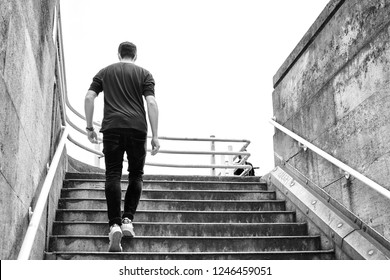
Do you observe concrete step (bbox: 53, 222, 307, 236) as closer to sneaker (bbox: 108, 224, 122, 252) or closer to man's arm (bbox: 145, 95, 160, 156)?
sneaker (bbox: 108, 224, 122, 252)

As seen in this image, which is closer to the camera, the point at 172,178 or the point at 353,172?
the point at 353,172

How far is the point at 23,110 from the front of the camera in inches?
139

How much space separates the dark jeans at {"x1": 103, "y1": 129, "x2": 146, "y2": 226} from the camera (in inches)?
163

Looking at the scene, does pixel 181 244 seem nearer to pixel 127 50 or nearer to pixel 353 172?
pixel 353 172

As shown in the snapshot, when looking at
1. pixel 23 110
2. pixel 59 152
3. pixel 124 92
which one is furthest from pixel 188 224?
pixel 23 110

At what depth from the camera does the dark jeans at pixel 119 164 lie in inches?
163

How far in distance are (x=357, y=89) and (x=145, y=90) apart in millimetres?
1921

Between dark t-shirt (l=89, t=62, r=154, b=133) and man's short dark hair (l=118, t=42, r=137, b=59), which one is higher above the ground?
man's short dark hair (l=118, t=42, r=137, b=59)

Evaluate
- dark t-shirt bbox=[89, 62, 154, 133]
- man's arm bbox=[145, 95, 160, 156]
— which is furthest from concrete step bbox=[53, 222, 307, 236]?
dark t-shirt bbox=[89, 62, 154, 133]

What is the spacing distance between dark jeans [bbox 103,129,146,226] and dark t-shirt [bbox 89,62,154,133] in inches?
3.0

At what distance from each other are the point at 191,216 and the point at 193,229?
403mm

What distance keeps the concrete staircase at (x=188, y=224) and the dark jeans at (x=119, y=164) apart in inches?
25.2

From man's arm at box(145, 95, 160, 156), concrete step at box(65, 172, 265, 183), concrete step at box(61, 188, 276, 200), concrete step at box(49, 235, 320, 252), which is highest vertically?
man's arm at box(145, 95, 160, 156)
